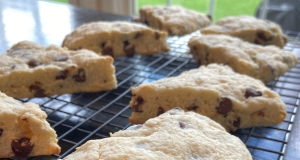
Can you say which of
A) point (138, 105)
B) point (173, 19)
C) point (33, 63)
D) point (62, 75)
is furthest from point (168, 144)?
point (173, 19)

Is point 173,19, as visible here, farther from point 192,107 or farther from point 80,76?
point 192,107

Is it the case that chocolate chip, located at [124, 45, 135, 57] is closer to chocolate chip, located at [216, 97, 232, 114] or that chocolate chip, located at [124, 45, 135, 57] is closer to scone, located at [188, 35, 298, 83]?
scone, located at [188, 35, 298, 83]

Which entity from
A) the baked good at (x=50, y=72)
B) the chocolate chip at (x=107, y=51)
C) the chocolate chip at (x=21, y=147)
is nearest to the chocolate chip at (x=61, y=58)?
the baked good at (x=50, y=72)

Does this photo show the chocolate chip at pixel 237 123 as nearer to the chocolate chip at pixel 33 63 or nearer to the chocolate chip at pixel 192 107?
the chocolate chip at pixel 192 107

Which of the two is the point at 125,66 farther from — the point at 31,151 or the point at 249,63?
the point at 31,151

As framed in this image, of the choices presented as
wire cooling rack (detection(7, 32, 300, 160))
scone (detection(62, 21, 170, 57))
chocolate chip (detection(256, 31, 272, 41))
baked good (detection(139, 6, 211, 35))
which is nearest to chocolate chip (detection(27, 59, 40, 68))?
wire cooling rack (detection(7, 32, 300, 160))

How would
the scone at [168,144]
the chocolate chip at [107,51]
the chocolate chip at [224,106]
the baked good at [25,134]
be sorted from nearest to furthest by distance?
the scone at [168,144] → the baked good at [25,134] → the chocolate chip at [224,106] → the chocolate chip at [107,51]

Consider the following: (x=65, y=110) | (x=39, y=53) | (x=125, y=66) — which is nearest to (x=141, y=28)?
(x=125, y=66)
